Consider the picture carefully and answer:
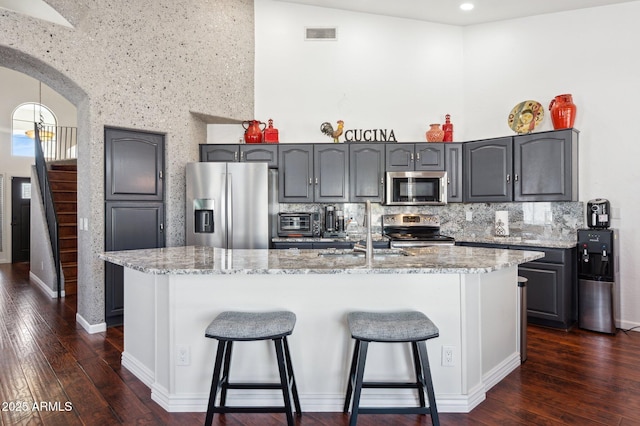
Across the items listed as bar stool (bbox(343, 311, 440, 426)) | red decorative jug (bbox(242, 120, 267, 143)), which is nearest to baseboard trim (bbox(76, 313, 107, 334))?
red decorative jug (bbox(242, 120, 267, 143))

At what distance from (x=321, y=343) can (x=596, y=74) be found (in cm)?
417

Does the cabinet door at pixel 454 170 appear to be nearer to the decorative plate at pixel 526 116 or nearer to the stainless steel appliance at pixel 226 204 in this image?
the decorative plate at pixel 526 116

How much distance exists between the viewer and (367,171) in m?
4.57

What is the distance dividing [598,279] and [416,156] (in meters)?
2.29

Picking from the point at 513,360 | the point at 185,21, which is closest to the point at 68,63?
the point at 185,21

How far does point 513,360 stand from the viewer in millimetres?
2713

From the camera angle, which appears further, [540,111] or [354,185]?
[354,185]

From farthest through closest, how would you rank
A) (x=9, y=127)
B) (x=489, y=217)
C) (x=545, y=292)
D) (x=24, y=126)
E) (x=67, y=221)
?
(x=24, y=126)
(x=9, y=127)
(x=67, y=221)
(x=489, y=217)
(x=545, y=292)

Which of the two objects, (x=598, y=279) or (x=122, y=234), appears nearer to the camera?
(x=598, y=279)

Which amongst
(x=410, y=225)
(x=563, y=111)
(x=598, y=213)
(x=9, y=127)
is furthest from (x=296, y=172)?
(x=9, y=127)

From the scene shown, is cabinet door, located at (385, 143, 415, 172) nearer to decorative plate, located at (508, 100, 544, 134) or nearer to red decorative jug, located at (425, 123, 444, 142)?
red decorative jug, located at (425, 123, 444, 142)

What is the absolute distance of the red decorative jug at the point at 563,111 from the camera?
3865mm

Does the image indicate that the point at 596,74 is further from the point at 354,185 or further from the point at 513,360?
the point at 513,360

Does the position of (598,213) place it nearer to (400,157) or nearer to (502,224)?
(502,224)
